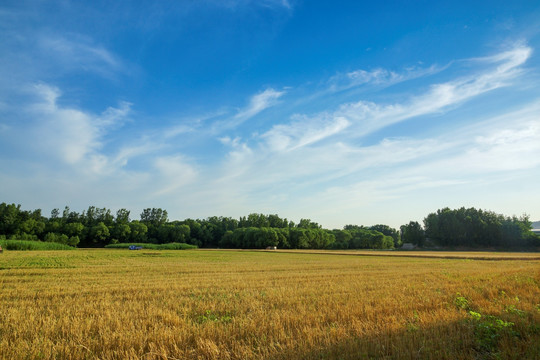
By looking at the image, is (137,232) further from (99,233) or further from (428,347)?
(428,347)

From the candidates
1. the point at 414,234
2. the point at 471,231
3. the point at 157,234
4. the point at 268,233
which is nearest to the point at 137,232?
the point at 157,234

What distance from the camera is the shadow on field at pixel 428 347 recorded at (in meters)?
5.61

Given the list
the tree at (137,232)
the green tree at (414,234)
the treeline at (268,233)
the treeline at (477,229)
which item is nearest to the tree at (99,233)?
the treeline at (268,233)

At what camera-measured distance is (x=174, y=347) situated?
6137mm

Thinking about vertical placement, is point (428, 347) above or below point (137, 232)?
below

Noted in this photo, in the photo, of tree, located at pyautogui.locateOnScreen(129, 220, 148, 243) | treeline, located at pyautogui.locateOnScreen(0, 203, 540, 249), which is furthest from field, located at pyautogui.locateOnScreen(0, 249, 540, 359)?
tree, located at pyautogui.locateOnScreen(129, 220, 148, 243)

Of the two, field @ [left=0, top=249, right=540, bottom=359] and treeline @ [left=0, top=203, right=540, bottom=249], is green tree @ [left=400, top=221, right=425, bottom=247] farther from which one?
field @ [left=0, top=249, right=540, bottom=359]

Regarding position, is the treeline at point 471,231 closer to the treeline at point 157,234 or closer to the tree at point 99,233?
the treeline at point 157,234

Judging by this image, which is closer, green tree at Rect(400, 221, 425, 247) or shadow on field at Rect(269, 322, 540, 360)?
shadow on field at Rect(269, 322, 540, 360)

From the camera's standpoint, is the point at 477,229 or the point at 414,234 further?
the point at 414,234

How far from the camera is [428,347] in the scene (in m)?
5.89

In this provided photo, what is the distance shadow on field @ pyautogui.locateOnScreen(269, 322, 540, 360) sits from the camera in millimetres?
5609

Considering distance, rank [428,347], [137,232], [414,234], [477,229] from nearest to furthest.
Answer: [428,347]
[477,229]
[137,232]
[414,234]

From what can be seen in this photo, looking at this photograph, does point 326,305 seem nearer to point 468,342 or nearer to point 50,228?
point 468,342
